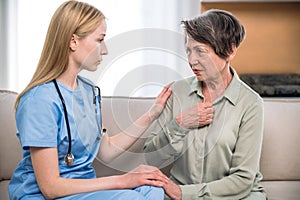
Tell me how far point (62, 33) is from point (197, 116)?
1.69 ft

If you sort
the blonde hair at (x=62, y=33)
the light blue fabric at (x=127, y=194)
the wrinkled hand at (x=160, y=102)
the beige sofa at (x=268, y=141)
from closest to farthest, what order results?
1. the light blue fabric at (x=127, y=194)
2. the blonde hair at (x=62, y=33)
3. the wrinkled hand at (x=160, y=102)
4. the beige sofa at (x=268, y=141)

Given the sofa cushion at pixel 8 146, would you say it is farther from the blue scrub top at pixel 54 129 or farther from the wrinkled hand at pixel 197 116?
the wrinkled hand at pixel 197 116

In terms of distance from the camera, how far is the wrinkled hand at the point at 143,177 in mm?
1393

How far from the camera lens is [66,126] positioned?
144 cm

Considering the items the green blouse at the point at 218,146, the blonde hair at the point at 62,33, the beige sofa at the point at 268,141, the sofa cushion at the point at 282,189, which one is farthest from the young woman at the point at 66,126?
the sofa cushion at the point at 282,189

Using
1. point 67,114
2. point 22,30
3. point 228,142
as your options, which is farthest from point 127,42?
point 22,30

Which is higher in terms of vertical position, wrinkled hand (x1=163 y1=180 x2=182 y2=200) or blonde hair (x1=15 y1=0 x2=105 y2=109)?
blonde hair (x1=15 y1=0 x2=105 y2=109)

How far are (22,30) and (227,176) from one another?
1.87 meters

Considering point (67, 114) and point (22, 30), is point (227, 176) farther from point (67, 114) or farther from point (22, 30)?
point (22, 30)

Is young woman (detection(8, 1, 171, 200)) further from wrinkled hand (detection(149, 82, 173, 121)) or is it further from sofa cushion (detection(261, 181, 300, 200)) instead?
sofa cushion (detection(261, 181, 300, 200))

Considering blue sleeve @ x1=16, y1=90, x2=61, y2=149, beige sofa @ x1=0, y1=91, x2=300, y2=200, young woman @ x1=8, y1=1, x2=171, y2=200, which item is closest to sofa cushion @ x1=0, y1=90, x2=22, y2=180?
beige sofa @ x1=0, y1=91, x2=300, y2=200

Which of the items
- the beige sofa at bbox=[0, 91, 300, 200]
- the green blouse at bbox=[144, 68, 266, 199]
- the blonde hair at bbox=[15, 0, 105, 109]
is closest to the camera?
the blonde hair at bbox=[15, 0, 105, 109]

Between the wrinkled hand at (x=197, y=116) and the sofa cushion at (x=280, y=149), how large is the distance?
1.35 ft

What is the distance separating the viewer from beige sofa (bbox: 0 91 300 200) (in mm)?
1854
